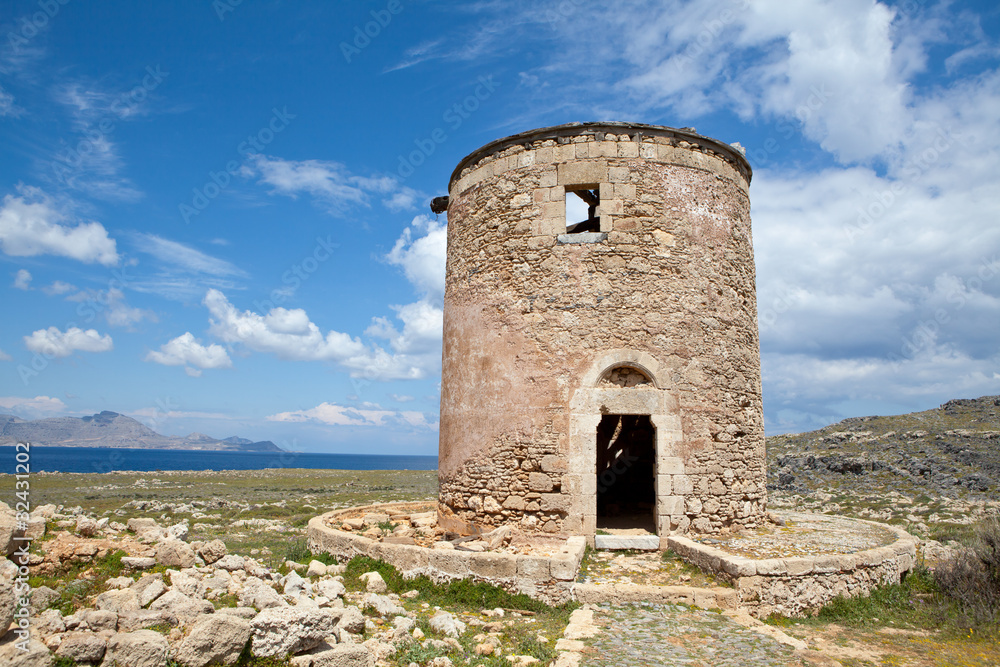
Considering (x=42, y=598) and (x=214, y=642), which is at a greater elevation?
(x=42, y=598)

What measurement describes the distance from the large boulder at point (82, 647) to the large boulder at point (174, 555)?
1.70 m

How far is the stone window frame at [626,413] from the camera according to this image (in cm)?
868

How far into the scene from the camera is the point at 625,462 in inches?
524

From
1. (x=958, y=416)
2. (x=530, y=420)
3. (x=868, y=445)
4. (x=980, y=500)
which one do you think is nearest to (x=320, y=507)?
(x=530, y=420)

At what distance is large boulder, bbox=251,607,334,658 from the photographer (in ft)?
14.2

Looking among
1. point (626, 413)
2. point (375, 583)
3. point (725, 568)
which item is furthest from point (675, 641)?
point (626, 413)

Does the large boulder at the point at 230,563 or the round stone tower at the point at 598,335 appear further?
the round stone tower at the point at 598,335

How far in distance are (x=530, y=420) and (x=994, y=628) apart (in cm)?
574

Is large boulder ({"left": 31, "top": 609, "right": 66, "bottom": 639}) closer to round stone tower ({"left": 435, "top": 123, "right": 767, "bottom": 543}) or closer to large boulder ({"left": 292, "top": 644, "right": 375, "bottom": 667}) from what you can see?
large boulder ({"left": 292, "top": 644, "right": 375, "bottom": 667})

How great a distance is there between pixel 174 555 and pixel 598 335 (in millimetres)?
6057

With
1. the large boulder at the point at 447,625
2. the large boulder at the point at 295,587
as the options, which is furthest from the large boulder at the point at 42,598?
the large boulder at the point at 447,625

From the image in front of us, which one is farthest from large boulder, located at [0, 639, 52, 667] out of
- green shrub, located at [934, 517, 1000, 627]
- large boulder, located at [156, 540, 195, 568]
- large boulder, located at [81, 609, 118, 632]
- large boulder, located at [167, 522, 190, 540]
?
green shrub, located at [934, 517, 1000, 627]

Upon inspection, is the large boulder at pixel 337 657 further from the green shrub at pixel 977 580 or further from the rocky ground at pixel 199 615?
the green shrub at pixel 977 580

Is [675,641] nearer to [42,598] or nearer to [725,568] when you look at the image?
[725,568]
